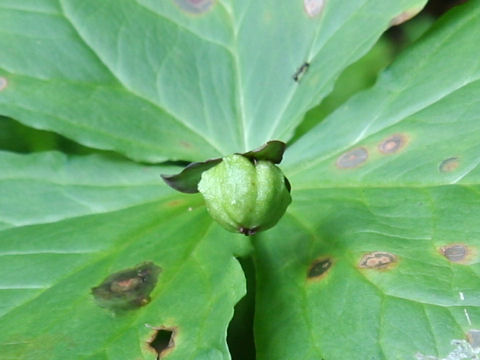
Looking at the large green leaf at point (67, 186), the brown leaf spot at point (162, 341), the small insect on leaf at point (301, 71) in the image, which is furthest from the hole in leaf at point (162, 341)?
the small insect on leaf at point (301, 71)

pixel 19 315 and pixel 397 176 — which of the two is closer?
pixel 19 315

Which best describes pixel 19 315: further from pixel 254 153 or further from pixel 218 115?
pixel 218 115

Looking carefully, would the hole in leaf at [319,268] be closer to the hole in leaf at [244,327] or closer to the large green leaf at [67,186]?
the hole in leaf at [244,327]

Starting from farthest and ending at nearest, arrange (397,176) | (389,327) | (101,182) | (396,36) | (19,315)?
(396,36) → (101,182) → (397,176) → (19,315) → (389,327)

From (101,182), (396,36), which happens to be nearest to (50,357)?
(101,182)

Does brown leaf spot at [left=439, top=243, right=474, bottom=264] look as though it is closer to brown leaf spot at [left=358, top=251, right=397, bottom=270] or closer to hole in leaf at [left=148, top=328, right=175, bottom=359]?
brown leaf spot at [left=358, top=251, right=397, bottom=270]

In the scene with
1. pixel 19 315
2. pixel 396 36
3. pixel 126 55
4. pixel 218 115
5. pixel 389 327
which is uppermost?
pixel 396 36
